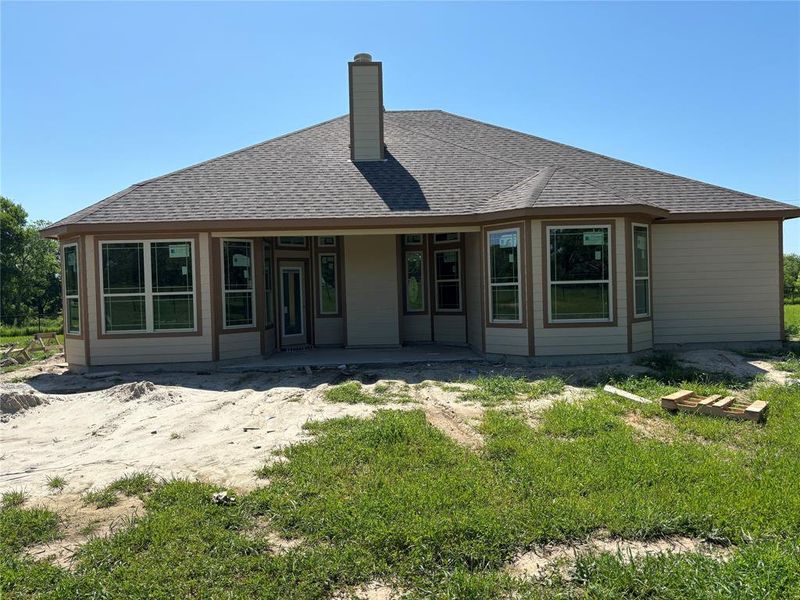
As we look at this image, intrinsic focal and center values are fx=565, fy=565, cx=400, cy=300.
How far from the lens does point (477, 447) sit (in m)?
5.80

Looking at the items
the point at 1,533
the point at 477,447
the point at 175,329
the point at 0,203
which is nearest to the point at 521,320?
the point at 477,447

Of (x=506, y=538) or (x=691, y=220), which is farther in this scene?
(x=691, y=220)

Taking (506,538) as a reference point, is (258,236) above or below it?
above

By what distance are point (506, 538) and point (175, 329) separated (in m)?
9.36

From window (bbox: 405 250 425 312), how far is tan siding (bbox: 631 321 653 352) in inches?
213

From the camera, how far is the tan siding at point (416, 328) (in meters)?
14.7

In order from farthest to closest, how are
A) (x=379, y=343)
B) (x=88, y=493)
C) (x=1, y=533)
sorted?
(x=379, y=343) < (x=88, y=493) < (x=1, y=533)

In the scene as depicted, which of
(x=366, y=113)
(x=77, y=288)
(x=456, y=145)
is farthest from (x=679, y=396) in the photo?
(x=77, y=288)

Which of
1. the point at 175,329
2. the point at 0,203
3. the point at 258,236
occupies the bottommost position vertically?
the point at 175,329

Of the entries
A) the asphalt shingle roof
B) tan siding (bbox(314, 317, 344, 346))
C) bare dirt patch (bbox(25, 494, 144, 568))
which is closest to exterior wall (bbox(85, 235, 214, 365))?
the asphalt shingle roof

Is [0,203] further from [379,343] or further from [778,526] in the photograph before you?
[778,526]

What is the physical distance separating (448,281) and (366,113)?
16.3 feet

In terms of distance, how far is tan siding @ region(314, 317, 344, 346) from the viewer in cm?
1455

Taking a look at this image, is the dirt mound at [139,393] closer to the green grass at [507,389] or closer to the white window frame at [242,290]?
the white window frame at [242,290]
